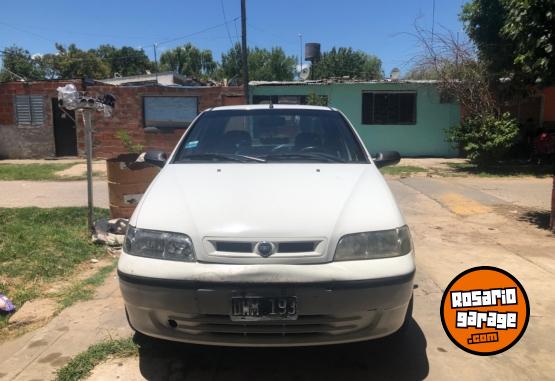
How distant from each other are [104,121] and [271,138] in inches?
559

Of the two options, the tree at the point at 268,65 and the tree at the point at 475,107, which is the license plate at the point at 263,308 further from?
the tree at the point at 268,65

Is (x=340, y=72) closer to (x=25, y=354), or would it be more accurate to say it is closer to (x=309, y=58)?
(x=309, y=58)

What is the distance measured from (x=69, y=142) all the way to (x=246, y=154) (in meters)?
15.3

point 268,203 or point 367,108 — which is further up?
point 367,108

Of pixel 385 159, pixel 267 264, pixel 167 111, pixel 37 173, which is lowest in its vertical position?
pixel 37 173

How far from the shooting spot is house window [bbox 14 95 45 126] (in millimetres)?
16906

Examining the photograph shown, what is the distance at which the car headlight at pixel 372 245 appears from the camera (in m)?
2.66

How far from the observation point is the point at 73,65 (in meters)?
46.8

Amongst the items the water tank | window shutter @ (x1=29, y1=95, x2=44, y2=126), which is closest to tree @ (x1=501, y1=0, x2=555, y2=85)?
window shutter @ (x1=29, y1=95, x2=44, y2=126)

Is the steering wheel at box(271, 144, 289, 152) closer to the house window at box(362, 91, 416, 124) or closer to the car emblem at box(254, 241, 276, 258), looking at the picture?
the car emblem at box(254, 241, 276, 258)

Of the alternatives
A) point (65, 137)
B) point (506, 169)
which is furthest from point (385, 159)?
point (65, 137)

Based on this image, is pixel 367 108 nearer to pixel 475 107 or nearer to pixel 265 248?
pixel 475 107

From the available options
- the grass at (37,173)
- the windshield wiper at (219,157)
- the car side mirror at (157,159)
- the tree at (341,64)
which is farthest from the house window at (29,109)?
the tree at (341,64)

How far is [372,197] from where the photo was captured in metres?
3.00
